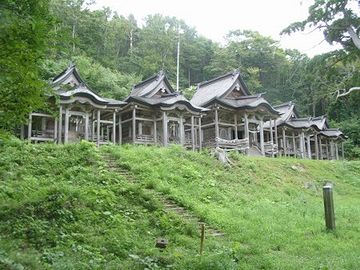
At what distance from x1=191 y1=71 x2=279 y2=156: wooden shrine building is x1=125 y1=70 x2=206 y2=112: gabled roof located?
2889 mm

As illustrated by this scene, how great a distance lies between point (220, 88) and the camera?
37.4 metres

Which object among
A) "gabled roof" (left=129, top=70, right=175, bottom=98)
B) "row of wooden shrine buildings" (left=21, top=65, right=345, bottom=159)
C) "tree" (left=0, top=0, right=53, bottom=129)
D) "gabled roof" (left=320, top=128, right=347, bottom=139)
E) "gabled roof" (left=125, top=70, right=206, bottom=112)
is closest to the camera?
Answer: "tree" (left=0, top=0, right=53, bottom=129)

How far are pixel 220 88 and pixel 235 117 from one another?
14.5 ft

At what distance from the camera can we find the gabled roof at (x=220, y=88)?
3606 centimetres

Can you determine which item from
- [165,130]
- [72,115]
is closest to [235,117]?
[165,130]

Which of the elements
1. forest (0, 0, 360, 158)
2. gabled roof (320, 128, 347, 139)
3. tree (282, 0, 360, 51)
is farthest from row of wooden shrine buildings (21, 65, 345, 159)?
tree (282, 0, 360, 51)

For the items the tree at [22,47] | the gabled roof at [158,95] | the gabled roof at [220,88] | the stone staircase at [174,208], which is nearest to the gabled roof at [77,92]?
the gabled roof at [158,95]

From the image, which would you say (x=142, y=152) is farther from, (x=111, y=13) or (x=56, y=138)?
(x=111, y=13)

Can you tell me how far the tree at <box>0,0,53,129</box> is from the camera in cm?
543

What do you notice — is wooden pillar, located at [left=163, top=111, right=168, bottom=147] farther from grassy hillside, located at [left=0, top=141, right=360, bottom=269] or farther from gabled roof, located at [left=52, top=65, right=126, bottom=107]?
grassy hillside, located at [left=0, top=141, right=360, bottom=269]

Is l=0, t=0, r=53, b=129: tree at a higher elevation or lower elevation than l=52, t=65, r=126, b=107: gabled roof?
lower

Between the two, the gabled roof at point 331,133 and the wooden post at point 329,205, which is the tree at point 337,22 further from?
the gabled roof at point 331,133

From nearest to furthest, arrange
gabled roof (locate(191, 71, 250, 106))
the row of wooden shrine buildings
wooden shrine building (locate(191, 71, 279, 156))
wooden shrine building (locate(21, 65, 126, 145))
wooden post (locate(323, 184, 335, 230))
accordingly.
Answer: wooden post (locate(323, 184, 335, 230)) < wooden shrine building (locate(21, 65, 126, 145)) < the row of wooden shrine buildings < wooden shrine building (locate(191, 71, 279, 156)) < gabled roof (locate(191, 71, 250, 106))

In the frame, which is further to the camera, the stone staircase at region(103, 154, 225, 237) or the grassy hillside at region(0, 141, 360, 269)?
the stone staircase at region(103, 154, 225, 237)
